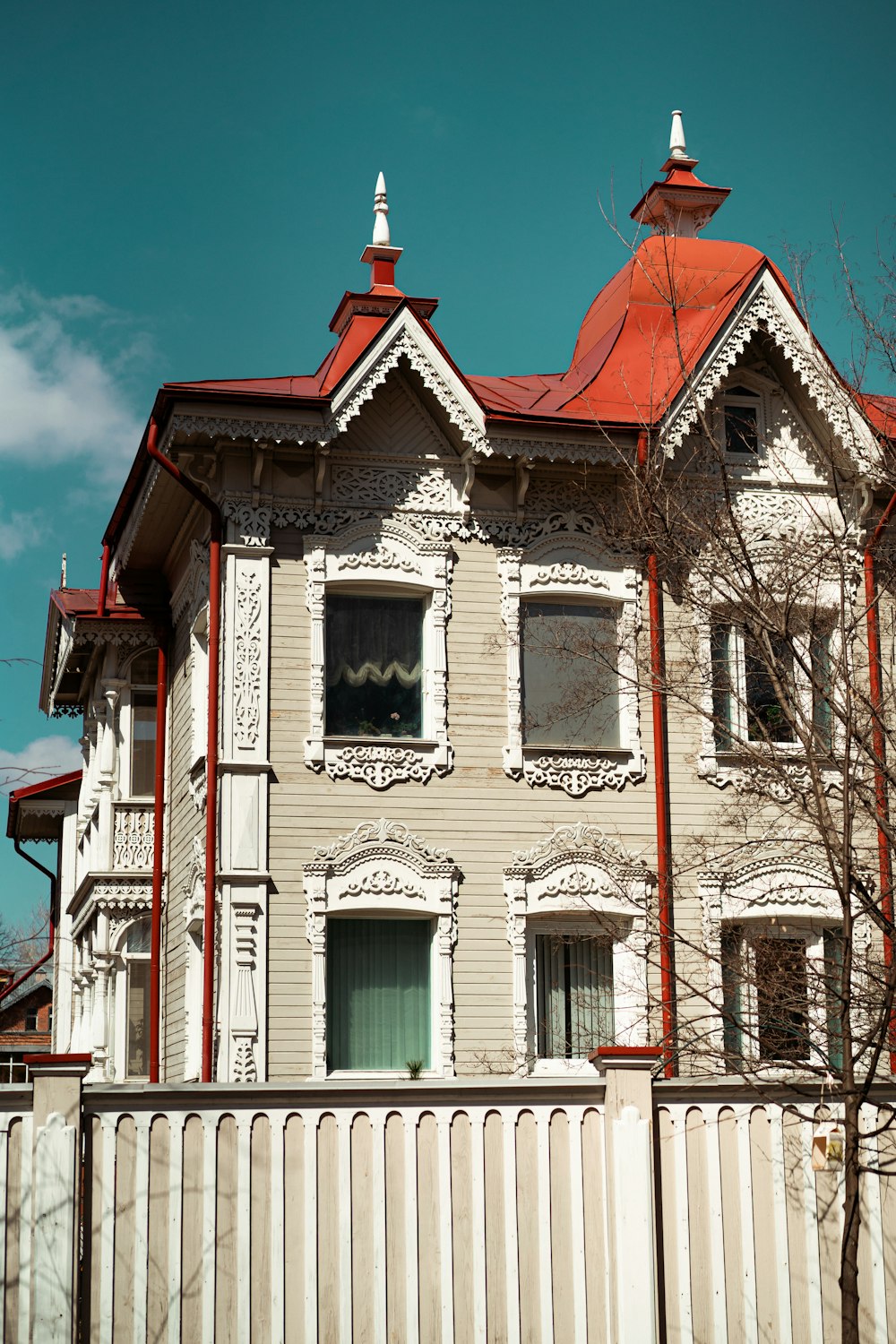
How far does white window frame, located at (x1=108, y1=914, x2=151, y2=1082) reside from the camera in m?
22.2

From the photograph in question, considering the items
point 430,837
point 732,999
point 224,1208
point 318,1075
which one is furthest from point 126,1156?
point 732,999

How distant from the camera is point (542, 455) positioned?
1798 centimetres

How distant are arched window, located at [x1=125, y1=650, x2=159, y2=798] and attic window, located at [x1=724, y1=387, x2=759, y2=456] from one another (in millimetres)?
8526

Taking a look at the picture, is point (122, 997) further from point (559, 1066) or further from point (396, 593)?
point (396, 593)

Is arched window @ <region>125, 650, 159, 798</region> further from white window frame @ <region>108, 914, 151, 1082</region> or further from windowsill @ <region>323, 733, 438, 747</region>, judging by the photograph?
windowsill @ <region>323, 733, 438, 747</region>

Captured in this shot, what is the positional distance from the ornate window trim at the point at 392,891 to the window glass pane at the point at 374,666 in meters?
1.12

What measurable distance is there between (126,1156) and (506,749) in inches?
374

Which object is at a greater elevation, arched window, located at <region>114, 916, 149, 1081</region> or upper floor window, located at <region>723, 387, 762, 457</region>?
upper floor window, located at <region>723, 387, 762, 457</region>

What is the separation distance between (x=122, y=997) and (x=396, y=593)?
305 inches

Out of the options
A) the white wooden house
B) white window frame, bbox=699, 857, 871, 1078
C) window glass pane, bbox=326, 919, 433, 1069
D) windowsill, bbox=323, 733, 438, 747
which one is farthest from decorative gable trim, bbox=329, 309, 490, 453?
white window frame, bbox=699, 857, 871, 1078

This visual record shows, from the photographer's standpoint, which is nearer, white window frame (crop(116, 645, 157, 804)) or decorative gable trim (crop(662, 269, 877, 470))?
decorative gable trim (crop(662, 269, 877, 470))

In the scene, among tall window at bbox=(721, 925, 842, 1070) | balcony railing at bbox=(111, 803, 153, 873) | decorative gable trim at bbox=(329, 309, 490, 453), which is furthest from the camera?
balcony railing at bbox=(111, 803, 153, 873)

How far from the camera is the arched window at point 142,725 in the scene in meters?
22.9

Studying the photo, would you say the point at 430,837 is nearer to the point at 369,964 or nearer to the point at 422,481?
the point at 369,964
